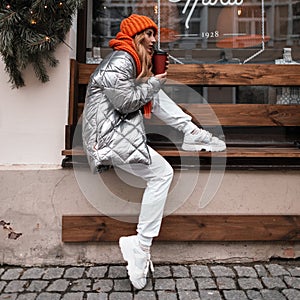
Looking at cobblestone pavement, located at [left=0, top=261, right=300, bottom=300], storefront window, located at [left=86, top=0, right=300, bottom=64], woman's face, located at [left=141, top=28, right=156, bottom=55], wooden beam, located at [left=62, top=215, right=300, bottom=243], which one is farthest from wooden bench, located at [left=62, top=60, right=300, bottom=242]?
woman's face, located at [left=141, top=28, right=156, bottom=55]

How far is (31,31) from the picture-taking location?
317 centimetres

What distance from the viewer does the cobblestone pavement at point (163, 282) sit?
9.39 ft

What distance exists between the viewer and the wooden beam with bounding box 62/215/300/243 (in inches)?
131

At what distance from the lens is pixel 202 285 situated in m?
3.02

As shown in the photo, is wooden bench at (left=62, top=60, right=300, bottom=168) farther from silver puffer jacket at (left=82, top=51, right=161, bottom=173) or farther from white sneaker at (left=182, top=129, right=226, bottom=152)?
silver puffer jacket at (left=82, top=51, right=161, bottom=173)

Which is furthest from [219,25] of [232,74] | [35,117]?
[35,117]

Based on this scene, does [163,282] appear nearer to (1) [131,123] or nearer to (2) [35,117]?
(1) [131,123]

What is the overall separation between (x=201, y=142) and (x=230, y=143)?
518 mm

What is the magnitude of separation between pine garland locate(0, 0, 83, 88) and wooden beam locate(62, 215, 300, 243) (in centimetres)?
128

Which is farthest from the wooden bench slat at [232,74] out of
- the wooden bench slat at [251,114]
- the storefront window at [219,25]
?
the storefront window at [219,25]

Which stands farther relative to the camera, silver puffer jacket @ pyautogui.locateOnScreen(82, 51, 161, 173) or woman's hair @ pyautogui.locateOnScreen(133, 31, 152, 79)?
woman's hair @ pyautogui.locateOnScreen(133, 31, 152, 79)

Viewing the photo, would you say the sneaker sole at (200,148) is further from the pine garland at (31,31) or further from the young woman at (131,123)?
the pine garland at (31,31)

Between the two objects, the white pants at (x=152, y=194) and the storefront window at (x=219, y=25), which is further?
the storefront window at (x=219, y=25)

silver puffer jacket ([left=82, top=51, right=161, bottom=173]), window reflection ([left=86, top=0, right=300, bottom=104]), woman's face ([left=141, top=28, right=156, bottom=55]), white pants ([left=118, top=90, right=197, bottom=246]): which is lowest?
white pants ([left=118, top=90, right=197, bottom=246])
